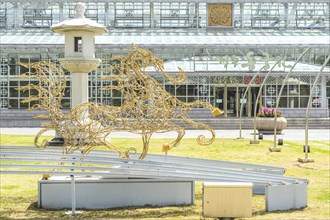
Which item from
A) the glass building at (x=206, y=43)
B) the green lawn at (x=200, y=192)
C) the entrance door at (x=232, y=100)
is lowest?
the green lawn at (x=200, y=192)

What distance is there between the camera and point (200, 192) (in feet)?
47.3

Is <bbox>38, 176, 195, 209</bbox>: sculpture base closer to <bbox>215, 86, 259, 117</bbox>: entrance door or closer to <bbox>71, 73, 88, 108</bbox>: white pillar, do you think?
<bbox>71, 73, 88, 108</bbox>: white pillar

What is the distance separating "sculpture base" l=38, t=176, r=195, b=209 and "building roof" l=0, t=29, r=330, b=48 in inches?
1404

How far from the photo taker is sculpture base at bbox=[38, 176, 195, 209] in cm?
1242

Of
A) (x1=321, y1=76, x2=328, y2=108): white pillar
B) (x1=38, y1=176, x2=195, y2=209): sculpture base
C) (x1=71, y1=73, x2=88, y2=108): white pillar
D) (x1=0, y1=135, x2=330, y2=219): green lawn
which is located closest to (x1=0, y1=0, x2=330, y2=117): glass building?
(x1=321, y1=76, x2=328, y2=108): white pillar

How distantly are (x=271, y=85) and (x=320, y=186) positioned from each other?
33.8m

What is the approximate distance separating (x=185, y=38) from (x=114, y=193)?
130 feet

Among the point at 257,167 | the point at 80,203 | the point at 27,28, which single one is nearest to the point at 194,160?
the point at 257,167

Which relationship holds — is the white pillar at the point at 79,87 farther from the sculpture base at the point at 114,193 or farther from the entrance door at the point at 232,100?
the entrance door at the point at 232,100

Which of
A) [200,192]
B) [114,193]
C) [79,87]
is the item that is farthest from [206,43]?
[114,193]

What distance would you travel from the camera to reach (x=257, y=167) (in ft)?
46.0

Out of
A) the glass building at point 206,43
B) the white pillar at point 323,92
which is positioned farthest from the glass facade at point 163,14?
the white pillar at point 323,92

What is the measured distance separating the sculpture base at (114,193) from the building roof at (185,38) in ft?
117

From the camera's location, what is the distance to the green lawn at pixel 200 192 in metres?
11.7
